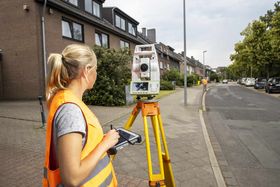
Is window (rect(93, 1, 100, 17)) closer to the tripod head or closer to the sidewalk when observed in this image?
the sidewalk

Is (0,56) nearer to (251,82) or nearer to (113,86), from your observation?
(113,86)

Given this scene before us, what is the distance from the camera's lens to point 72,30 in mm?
15562

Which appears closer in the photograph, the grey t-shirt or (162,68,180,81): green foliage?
the grey t-shirt

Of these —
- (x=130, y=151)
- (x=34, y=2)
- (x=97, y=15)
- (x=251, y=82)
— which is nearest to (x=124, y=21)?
(x=97, y=15)

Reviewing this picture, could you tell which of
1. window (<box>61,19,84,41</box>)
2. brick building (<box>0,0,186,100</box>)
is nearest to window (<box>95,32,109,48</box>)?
window (<box>61,19,84,41</box>)

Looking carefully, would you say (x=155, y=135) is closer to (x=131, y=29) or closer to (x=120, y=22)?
(x=120, y=22)

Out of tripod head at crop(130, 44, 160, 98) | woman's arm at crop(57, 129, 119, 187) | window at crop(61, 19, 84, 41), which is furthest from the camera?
window at crop(61, 19, 84, 41)

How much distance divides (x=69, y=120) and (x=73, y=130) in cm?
6

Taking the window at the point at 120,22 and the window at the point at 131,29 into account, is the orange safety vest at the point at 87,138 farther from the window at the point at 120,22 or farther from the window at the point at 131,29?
the window at the point at 131,29

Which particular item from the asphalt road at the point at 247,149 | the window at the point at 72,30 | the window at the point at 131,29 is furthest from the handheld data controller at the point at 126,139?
the window at the point at 131,29

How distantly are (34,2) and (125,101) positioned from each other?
720 centimetres

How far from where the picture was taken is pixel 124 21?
24828 millimetres

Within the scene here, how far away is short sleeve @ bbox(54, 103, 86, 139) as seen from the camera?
1.21 meters

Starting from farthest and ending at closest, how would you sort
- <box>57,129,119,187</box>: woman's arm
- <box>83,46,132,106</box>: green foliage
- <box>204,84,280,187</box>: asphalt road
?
<box>83,46,132,106</box>: green foliage < <box>204,84,280,187</box>: asphalt road < <box>57,129,119,187</box>: woman's arm
